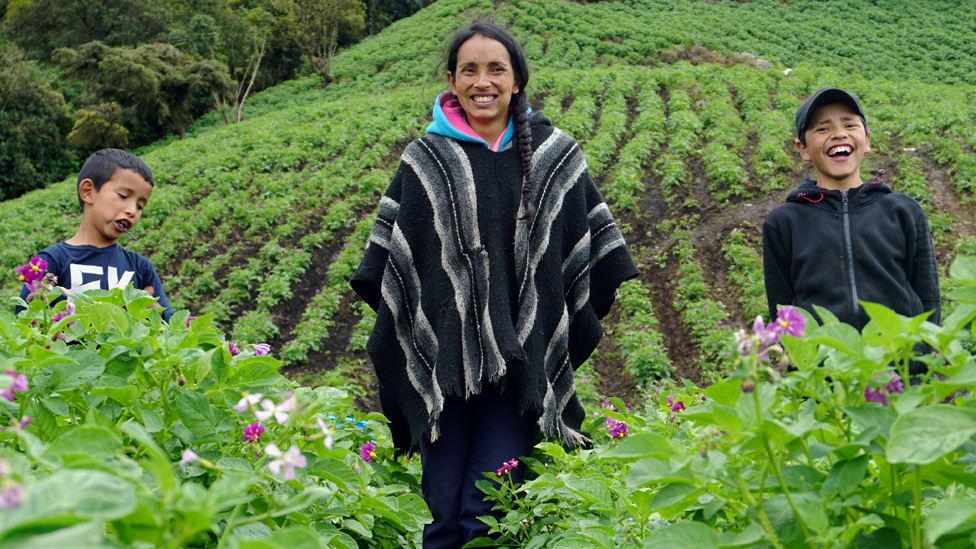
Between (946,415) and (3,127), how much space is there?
28819 mm

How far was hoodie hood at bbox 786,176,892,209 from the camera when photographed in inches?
98.9

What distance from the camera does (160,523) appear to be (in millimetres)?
670

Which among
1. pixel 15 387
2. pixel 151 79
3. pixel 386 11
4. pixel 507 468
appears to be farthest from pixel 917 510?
pixel 386 11

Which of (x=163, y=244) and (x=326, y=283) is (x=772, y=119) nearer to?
(x=326, y=283)

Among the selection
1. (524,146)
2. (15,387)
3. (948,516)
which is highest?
(524,146)

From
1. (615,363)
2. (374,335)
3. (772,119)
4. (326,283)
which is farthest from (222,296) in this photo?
(772,119)

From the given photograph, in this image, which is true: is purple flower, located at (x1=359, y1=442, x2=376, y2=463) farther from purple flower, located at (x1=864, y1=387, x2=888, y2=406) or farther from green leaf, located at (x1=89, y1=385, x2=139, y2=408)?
purple flower, located at (x1=864, y1=387, x2=888, y2=406)

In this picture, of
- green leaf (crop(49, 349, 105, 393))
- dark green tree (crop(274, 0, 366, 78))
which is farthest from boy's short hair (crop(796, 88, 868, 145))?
dark green tree (crop(274, 0, 366, 78))

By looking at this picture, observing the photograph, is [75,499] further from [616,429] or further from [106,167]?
[106,167]

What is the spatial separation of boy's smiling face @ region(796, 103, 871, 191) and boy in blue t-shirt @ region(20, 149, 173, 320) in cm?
243

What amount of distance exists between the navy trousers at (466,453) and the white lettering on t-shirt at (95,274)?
4.30 feet

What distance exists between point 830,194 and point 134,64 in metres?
26.8

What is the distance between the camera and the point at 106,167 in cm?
274

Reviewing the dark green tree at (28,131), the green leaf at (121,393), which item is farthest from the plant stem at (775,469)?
the dark green tree at (28,131)
